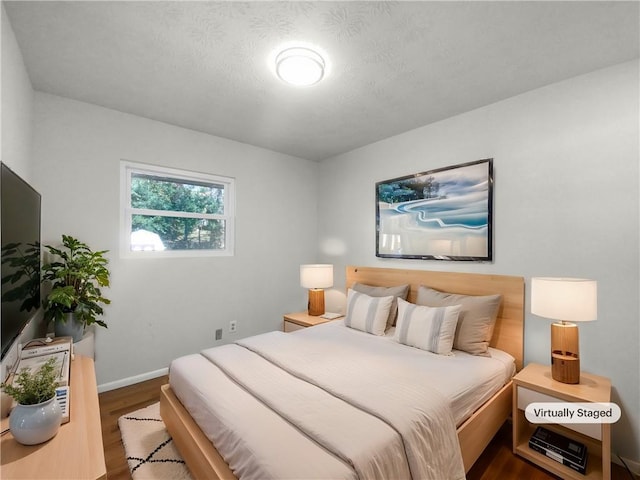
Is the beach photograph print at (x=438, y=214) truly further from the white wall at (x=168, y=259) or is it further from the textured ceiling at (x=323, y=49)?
the white wall at (x=168, y=259)

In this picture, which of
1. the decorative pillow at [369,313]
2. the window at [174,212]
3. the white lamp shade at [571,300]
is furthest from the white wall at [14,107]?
the white lamp shade at [571,300]

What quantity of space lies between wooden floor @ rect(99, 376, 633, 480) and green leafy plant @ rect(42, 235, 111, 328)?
2.47ft

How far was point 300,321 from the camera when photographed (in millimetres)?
3240

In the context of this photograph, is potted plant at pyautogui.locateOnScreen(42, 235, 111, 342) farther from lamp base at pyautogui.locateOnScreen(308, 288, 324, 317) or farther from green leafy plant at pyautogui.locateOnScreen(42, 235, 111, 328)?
lamp base at pyautogui.locateOnScreen(308, 288, 324, 317)

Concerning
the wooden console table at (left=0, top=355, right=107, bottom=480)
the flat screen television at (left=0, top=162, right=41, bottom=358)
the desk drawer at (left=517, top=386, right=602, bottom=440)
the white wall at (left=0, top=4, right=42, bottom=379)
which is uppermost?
the white wall at (left=0, top=4, right=42, bottom=379)

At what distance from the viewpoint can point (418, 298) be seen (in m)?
2.77

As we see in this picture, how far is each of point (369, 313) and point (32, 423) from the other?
7.46 feet

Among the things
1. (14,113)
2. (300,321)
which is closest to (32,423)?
(14,113)

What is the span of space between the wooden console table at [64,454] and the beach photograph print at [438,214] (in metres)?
2.69

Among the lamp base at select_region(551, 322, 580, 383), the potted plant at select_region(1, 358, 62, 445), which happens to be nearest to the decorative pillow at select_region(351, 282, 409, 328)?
the lamp base at select_region(551, 322, 580, 383)

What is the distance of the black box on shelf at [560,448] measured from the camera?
1.74 metres

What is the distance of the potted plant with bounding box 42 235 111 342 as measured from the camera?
217 cm

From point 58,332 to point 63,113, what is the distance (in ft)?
5.82

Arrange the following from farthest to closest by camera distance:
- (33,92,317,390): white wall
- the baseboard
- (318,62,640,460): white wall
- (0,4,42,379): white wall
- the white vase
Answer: the baseboard
(33,92,317,390): white wall
(318,62,640,460): white wall
(0,4,42,379): white wall
the white vase
